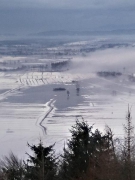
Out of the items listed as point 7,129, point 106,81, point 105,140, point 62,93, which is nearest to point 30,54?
point 106,81

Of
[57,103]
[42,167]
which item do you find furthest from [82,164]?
[57,103]

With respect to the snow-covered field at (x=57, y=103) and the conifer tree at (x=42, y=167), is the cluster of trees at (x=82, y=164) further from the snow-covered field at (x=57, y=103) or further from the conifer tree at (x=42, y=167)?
the snow-covered field at (x=57, y=103)

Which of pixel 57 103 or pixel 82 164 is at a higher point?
pixel 57 103

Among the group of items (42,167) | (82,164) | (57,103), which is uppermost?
(57,103)

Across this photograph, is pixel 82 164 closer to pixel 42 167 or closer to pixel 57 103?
pixel 42 167

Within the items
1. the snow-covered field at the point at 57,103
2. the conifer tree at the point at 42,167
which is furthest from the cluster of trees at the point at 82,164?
the snow-covered field at the point at 57,103

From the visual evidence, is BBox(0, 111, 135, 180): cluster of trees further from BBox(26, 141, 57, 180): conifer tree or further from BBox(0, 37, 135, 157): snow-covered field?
BBox(0, 37, 135, 157): snow-covered field

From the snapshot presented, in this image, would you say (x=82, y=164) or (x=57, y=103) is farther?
(x=57, y=103)

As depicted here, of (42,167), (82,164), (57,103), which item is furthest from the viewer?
(57,103)

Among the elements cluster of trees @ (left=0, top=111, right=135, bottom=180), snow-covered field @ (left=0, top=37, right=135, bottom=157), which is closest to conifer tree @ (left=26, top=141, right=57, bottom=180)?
cluster of trees @ (left=0, top=111, right=135, bottom=180)

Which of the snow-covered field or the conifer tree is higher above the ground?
the snow-covered field
